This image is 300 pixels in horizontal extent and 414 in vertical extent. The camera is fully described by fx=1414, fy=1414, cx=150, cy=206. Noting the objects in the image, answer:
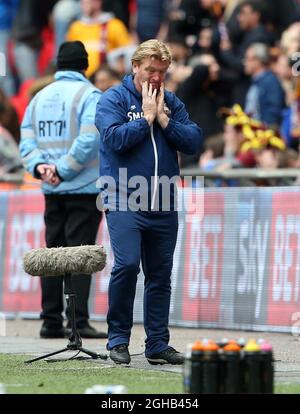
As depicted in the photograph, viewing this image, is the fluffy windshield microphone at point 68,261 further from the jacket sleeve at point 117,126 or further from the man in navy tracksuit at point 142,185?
the jacket sleeve at point 117,126

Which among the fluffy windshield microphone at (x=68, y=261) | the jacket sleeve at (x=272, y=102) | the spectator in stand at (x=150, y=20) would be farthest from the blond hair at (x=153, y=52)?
the spectator in stand at (x=150, y=20)

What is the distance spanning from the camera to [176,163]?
34.5ft

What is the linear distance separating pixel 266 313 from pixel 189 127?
316 cm

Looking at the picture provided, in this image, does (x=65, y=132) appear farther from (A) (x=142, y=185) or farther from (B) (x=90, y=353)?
(B) (x=90, y=353)

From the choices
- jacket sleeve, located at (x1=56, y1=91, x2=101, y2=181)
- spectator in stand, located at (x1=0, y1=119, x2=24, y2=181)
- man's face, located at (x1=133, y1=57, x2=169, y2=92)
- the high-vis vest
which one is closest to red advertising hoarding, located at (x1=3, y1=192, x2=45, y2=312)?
spectator in stand, located at (x1=0, y1=119, x2=24, y2=181)

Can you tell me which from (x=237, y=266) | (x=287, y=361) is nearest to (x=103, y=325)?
(x=237, y=266)

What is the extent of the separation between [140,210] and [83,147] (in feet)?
6.74

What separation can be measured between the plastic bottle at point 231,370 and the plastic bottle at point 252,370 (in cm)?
4

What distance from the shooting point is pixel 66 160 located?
12359 mm

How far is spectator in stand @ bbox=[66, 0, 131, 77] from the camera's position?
1936cm

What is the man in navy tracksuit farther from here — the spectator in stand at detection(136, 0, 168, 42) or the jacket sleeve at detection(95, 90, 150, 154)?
the spectator in stand at detection(136, 0, 168, 42)

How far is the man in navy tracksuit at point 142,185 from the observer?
33.5 feet

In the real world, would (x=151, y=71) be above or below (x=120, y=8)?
below

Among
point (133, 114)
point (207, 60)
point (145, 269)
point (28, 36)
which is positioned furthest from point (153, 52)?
point (28, 36)
